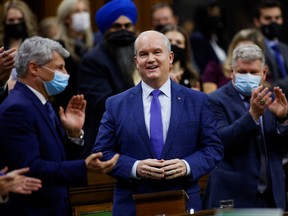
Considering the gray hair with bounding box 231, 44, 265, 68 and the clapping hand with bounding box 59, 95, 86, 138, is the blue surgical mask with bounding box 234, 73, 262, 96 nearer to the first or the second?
the gray hair with bounding box 231, 44, 265, 68

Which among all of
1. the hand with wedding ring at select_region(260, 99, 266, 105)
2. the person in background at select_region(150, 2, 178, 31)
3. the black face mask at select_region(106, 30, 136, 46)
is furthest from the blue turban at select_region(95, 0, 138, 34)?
the hand with wedding ring at select_region(260, 99, 266, 105)

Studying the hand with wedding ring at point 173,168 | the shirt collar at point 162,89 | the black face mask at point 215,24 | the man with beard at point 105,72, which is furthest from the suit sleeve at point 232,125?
the black face mask at point 215,24

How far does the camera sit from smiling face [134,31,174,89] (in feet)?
19.3

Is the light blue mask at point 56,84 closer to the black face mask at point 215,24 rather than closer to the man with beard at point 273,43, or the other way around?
the man with beard at point 273,43

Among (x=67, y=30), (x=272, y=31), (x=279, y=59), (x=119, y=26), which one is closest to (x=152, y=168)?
(x=119, y=26)

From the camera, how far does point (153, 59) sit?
231 inches

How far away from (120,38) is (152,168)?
80.7 inches

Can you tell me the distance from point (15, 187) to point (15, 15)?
3.17m

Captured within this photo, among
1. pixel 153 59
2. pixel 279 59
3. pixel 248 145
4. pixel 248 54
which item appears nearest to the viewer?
pixel 153 59

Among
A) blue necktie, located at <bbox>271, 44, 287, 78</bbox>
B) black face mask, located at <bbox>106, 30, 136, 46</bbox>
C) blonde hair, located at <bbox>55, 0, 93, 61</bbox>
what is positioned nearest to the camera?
black face mask, located at <bbox>106, 30, 136, 46</bbox>

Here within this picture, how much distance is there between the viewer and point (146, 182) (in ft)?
19.0

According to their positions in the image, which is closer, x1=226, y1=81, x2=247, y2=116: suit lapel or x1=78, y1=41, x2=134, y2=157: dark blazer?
x1=226, y1=81, x2=247, y2=116: suit lapel

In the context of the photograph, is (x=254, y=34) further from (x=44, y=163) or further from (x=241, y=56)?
(x=44, y=163)

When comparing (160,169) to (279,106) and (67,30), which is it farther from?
(67,30)
